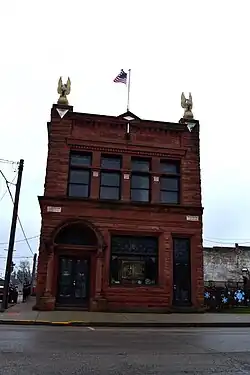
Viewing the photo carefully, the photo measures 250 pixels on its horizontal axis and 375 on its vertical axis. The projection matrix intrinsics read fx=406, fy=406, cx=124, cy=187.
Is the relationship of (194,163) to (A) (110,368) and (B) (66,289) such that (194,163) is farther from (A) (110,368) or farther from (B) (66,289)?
(A) (110,368)

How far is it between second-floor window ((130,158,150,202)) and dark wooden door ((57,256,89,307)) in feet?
15.7

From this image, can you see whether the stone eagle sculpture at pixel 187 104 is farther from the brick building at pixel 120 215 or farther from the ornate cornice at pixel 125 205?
the ornate cornice at pixel 125 205

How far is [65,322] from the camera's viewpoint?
51.2 ft

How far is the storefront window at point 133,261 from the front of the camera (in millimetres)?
21938

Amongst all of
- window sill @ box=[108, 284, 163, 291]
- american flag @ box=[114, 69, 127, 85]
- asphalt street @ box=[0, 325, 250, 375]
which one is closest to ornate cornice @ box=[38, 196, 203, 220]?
window sill @ box=[108, 284, 163, 291]

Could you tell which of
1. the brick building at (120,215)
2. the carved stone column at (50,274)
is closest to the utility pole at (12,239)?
the brick building at (120,215)

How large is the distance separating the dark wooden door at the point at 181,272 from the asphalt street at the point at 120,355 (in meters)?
11.0

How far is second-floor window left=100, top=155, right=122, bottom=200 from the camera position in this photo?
917 inches

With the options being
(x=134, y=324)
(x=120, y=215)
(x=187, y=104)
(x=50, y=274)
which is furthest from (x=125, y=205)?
(x=187, y=104)

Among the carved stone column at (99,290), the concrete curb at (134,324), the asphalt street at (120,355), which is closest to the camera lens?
the asphalt street at (120,355)

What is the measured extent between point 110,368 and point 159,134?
1881 centimetres

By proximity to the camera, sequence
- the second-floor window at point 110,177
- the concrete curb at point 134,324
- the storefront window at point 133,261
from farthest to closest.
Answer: the second-floor window at point 110,177 → the storefront window at point 133,261 → the concrete curb at point 134,324

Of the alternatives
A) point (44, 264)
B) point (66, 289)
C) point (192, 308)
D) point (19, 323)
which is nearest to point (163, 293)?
point (192, 308)

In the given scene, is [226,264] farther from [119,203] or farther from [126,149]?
[119,203]
